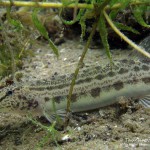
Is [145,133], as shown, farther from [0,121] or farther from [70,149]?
[0,121]

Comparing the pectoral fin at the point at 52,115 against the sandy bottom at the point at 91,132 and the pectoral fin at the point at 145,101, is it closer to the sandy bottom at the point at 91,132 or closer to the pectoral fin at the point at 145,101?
the sandy bottom at the point at 91,132

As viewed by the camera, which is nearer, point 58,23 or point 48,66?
point 48,66

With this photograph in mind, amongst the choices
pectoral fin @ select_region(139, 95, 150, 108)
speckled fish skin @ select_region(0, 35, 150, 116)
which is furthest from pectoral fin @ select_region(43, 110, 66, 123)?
pectoral fin @ select_region(139, 95, 150, 108)

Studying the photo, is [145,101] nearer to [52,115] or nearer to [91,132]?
[91,132]

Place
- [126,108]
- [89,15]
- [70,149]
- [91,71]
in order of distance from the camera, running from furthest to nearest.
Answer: [91,71]
[126,108]
[70,149]
[89,15]

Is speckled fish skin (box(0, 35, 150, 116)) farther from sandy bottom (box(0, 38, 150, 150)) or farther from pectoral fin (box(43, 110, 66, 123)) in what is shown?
sandy bottom (box(0, 38, 150, 150))

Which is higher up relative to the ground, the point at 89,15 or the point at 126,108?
the point at 89,15

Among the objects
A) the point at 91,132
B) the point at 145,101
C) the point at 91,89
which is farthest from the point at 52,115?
the point at 145,101

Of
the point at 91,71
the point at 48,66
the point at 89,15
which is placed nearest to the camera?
the point at 89,15

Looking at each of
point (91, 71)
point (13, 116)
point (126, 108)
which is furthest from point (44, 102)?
point (126, 108)
